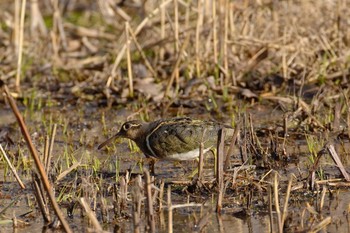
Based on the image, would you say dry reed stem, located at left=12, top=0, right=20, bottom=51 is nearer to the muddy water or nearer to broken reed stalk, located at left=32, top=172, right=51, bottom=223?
the muddy water

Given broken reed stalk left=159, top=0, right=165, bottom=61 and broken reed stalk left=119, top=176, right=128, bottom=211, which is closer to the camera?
broken reed stalk left=119, top=176, right=128, bottom=211

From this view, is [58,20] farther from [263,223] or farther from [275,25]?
[263,223]

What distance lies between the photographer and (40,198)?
17.5 ft

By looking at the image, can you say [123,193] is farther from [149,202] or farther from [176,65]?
[176,65]

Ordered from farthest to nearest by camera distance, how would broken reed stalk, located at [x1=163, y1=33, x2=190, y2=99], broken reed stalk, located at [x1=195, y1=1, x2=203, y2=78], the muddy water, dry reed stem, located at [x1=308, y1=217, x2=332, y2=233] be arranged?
broken reed stalk, located at [x1=195, y1=1, x2=203, y2=78] < broken reed stalk, located at [x1=163, y1=33, x2=190, y2=99] < the muddy water < dry reed stem, located at [x1=308, y1=217, x2=332, y2=233]

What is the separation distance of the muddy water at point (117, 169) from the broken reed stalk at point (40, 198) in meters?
0.09

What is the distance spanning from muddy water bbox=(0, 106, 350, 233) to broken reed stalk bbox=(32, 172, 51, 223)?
0.29 ft

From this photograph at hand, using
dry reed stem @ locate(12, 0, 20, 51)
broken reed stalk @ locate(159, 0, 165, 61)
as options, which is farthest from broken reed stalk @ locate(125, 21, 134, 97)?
dry reed stem @ locate(12, 0, 20, 51)

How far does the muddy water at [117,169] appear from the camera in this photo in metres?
5.47

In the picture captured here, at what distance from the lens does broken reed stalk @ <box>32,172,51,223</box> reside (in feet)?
17.4

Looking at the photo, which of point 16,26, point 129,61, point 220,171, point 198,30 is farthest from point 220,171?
point 16,26

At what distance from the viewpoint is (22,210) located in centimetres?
599

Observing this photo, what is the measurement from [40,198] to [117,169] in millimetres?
1384

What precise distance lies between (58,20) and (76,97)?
7.60 feet
